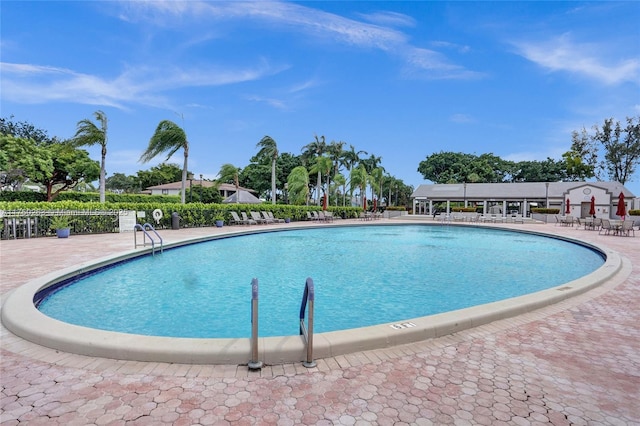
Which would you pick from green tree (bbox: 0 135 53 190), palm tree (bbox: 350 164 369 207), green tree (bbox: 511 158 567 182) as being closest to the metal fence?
green tree (bbox: 0 135 53 190)

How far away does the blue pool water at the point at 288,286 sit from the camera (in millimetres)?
5242

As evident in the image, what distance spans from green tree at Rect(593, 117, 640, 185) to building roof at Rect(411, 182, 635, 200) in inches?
566

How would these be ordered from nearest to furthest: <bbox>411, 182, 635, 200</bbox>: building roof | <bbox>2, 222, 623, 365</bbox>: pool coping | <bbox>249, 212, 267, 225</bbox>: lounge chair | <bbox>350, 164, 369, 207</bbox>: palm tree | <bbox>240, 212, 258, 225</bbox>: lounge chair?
<bbox>2, 222, 623, 365</bbox>: pool coping
<bbox>240, 212, 258, 225</bbox>: lounge chair
<bbox>249, 212, 267, 225</bbox>: lounge chair
<bbox>411, 182, 635, 200</bbox>: building roof
<bbox>350, 164, 369, 207</bbox>: palm tree

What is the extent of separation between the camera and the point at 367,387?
106 inches

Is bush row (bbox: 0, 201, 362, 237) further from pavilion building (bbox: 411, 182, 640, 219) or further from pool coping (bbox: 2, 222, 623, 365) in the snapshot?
pavilion building (bbox: 411, 182, 640, 219)

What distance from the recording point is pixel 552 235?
17.8 m

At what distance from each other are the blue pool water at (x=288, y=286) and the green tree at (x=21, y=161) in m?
23.6

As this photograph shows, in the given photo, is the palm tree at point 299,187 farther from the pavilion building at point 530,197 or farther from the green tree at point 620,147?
the green tree at point 620,147

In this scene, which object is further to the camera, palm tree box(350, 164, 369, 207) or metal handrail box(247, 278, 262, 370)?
palm tree box(350, 164, 369, 207)

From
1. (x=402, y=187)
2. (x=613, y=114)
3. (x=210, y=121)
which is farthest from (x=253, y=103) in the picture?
(x=613, y=114)

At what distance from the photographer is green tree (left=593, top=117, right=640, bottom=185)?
48.6m

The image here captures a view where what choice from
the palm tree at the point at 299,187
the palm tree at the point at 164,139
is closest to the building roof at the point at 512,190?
the palm tree at the point at 299,187

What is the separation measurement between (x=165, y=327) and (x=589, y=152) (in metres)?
66.6

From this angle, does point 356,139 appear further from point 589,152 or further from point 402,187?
point 589,152
